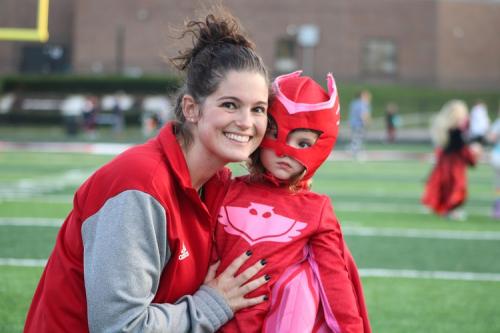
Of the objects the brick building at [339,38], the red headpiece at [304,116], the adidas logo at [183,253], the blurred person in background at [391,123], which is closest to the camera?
the adidas logo at [183,253]

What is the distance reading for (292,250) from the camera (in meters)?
3.52

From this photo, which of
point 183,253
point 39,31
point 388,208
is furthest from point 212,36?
point 39,31

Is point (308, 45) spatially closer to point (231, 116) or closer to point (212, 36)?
point (212, 36)

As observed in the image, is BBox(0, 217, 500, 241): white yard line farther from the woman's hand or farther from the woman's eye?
the woman's eye

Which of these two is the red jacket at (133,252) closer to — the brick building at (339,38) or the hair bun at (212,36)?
the hair bun at (212,36)

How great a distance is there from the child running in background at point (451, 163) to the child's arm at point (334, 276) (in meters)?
9.40

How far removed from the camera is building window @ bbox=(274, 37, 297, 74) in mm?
51281

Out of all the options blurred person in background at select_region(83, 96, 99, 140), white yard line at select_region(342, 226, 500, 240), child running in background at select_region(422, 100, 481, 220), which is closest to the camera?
white yard line at select_region(342, 226, 500, 240)

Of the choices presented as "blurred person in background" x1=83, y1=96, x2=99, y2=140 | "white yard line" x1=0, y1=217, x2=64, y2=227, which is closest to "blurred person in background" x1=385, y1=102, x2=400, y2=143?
"blurred person in background" x1=83, y1=96, x2=99, y2=140

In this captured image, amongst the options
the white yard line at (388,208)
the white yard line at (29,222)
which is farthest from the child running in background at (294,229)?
the white yard line at (388,208)

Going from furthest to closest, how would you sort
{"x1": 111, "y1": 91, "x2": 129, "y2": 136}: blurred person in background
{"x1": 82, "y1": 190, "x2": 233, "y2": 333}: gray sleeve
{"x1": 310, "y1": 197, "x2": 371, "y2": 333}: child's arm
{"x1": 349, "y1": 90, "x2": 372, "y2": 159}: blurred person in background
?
{"x1": 111, "y1": 91, "x2": 129, "y2": 136}: blurred person in background, {"x1": 349, "y1": 90, "x2": 372, "y2": 159}: blurred person in background, {"x1": 310, "y1": 197, "x2": 371, "y2": 333}: child's arm, {"x1": 82, "y1": 190, "x2": 233, "y2": 333}: gray sleeve

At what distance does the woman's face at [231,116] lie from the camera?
342 cm

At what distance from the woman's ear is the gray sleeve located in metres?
0.48

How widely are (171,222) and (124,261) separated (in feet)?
0.86
